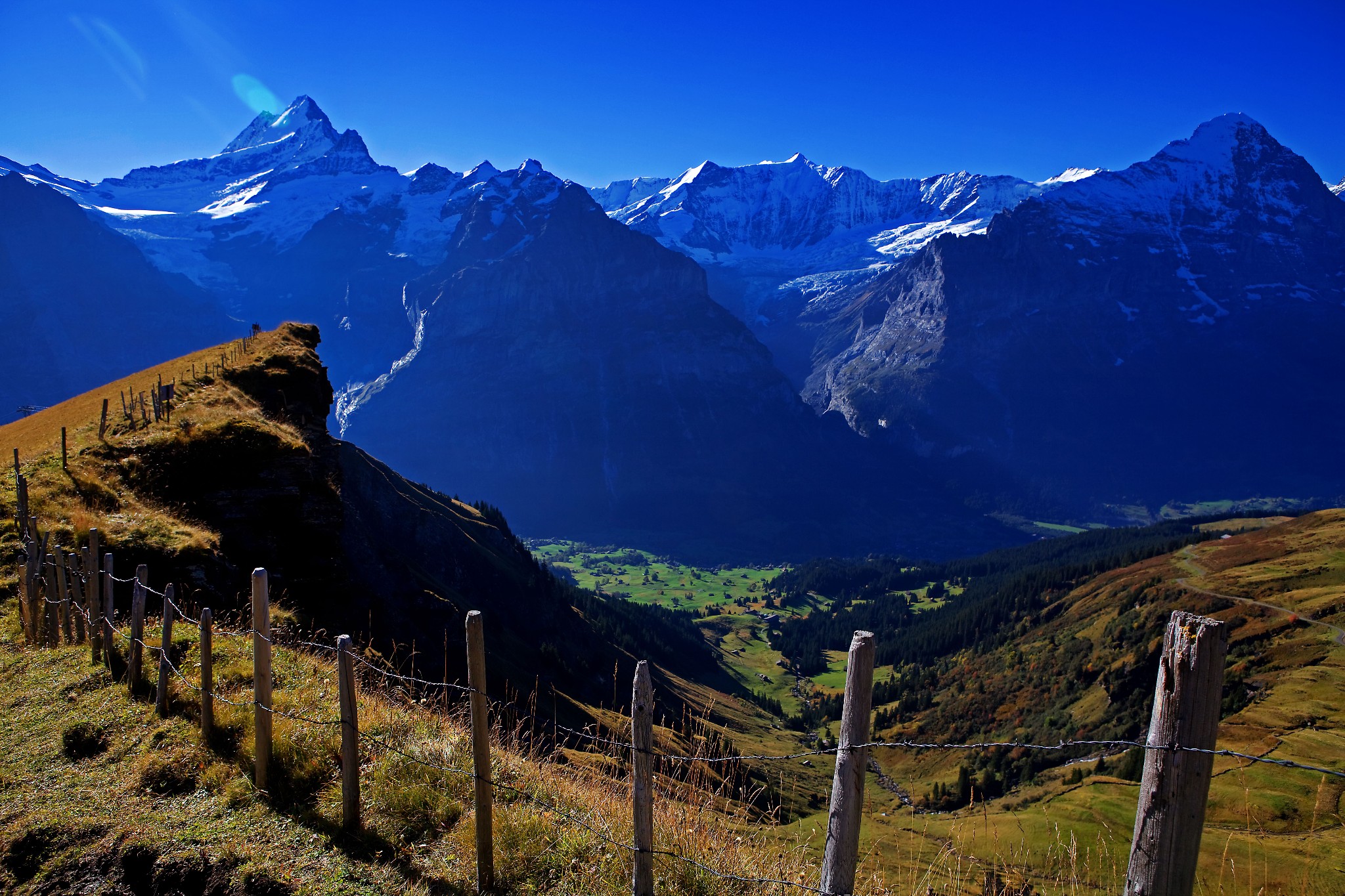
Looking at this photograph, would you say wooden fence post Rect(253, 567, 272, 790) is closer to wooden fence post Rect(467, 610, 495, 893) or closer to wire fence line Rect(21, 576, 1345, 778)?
wire fence line Rect(21, 576, 1345, 778)

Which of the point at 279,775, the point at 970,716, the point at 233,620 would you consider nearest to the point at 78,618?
the point at 233,620

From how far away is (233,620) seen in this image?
70.9 feet

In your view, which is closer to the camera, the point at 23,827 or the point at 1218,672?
the point at 1218,672

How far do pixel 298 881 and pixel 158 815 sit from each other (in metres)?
3.06

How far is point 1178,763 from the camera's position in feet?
18.2

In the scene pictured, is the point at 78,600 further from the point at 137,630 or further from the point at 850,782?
the point at 850,782

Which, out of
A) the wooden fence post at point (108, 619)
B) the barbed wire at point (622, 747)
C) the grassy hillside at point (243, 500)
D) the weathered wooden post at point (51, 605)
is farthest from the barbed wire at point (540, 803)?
the weathered wooden post at point (51, 605)

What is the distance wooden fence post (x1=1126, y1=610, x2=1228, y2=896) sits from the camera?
5.32m

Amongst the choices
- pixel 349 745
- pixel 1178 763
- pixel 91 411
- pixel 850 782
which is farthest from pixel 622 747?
pixel 91 411

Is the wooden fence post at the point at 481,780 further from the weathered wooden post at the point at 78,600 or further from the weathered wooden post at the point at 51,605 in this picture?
the weathered wooden post at the point at 51,605

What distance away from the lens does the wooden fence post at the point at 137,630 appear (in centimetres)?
1407

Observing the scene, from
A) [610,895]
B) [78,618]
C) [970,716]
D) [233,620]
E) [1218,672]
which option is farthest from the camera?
[970,716]

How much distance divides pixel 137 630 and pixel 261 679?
530 centimetres

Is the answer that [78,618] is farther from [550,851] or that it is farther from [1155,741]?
[1155,741]
